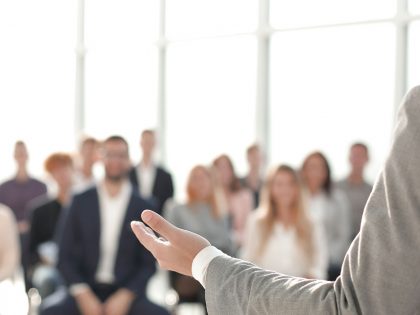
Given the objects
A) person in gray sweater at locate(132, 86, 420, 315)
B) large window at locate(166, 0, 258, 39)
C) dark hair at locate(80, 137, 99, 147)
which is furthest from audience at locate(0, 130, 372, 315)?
person in gray sweater at locate(132, 86, 420, 315)

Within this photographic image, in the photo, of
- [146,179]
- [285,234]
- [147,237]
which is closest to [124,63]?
[146,179]

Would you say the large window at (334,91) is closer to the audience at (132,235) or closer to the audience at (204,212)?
the audience at (132,235)

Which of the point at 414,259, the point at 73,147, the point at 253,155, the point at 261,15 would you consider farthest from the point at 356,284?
the point at 73,147

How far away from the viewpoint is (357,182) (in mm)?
6605

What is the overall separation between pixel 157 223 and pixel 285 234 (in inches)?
161

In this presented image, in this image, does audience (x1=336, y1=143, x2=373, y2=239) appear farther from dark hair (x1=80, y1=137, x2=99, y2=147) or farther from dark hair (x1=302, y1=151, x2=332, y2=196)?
dark hair (x1=80, y1=137, x2=99, y2=147)

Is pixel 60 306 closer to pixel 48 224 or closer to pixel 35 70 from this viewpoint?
pixel 48 224

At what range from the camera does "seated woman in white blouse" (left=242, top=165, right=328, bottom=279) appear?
5293mm

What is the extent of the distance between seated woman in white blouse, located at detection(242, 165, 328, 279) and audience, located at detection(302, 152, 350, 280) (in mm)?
513

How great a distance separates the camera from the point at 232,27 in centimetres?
865

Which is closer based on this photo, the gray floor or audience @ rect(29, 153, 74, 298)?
audience @ rect(29, 153, 74, 298)

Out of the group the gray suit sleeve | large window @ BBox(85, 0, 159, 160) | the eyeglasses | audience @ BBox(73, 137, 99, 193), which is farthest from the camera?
large window @ BBox(85, 0, 159, 160)

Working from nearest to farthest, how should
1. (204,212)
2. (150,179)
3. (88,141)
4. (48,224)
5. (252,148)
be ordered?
(48,224)
(204,212)
(150,179)
(88,141)
(252,148)

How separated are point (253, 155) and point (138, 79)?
8.73ft
